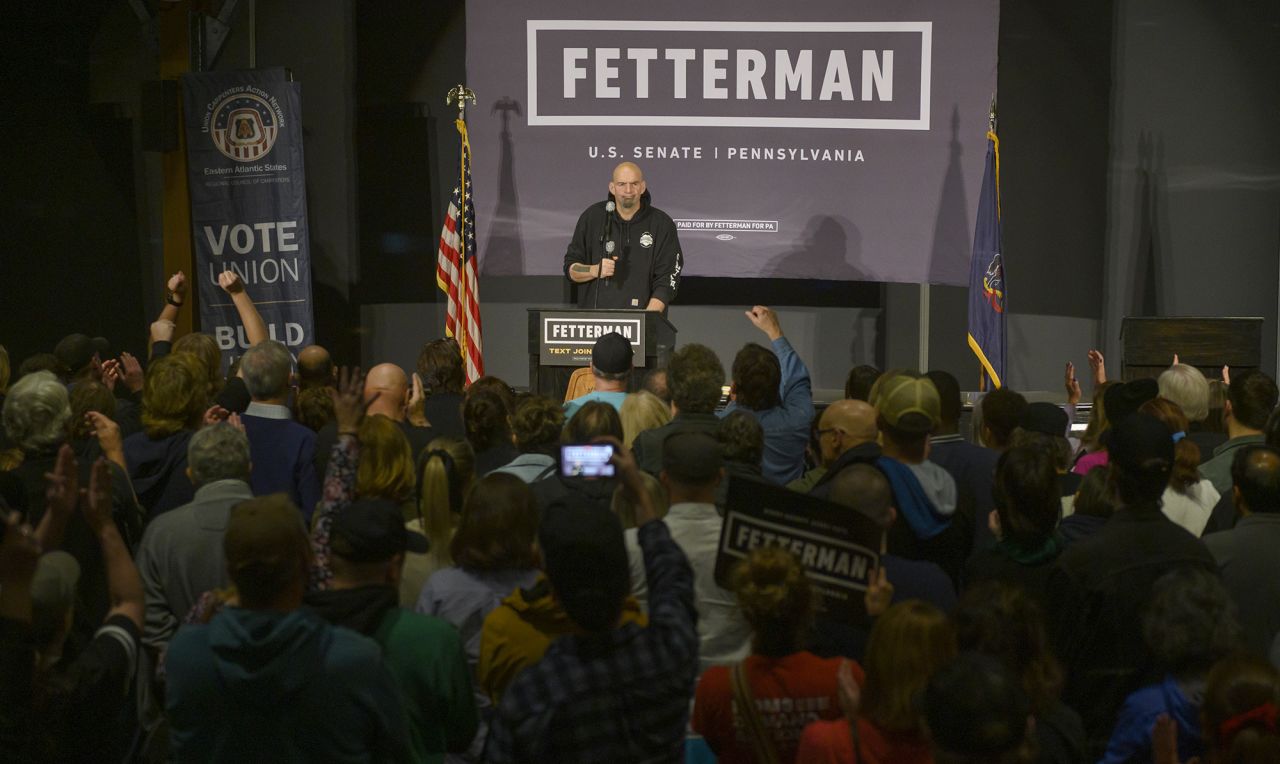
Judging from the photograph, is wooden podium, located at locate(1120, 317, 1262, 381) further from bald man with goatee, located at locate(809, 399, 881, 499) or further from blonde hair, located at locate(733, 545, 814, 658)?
blonde hair, located at locate(733, 545, 814, 658)

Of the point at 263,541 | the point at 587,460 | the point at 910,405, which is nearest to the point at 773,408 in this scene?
the point at 910,405

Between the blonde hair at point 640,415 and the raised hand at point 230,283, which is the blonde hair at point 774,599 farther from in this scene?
the raised hand at point 230,283

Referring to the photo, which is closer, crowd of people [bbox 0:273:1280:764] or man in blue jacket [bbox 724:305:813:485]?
crowd of people [bbox 0:273:1280:764]

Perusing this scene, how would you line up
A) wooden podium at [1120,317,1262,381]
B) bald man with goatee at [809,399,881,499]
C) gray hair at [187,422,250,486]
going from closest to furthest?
gray hair at [187,422,250,486], bald man with goatee at [809,399,881,499], wooden podium at [1120,317,1262,381]

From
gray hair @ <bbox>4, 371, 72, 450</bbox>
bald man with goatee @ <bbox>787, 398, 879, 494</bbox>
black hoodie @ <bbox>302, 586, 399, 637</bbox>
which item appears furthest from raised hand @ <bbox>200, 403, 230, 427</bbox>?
black hoodie @ <bbox>302, 586, 399, 637</bbox>

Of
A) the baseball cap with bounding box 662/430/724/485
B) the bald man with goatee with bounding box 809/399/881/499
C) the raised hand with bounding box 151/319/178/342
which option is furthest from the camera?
the raised hand with bounding box 151/319/178/342

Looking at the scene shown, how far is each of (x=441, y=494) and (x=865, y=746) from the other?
55.6 inches

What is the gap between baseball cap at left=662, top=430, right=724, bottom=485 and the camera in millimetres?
2926

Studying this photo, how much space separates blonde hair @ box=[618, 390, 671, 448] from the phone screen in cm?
87

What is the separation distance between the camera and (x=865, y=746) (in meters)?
2.11

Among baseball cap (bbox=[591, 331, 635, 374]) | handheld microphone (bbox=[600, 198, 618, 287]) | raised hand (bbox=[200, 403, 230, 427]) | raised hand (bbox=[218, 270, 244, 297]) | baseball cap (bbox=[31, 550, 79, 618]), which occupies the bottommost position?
baseball cap (bbox=[31, 550, 79, 618])

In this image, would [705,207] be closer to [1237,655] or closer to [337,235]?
[337,235]

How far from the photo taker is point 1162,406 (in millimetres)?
4246

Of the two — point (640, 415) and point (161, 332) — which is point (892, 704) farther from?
point (161, 332)
